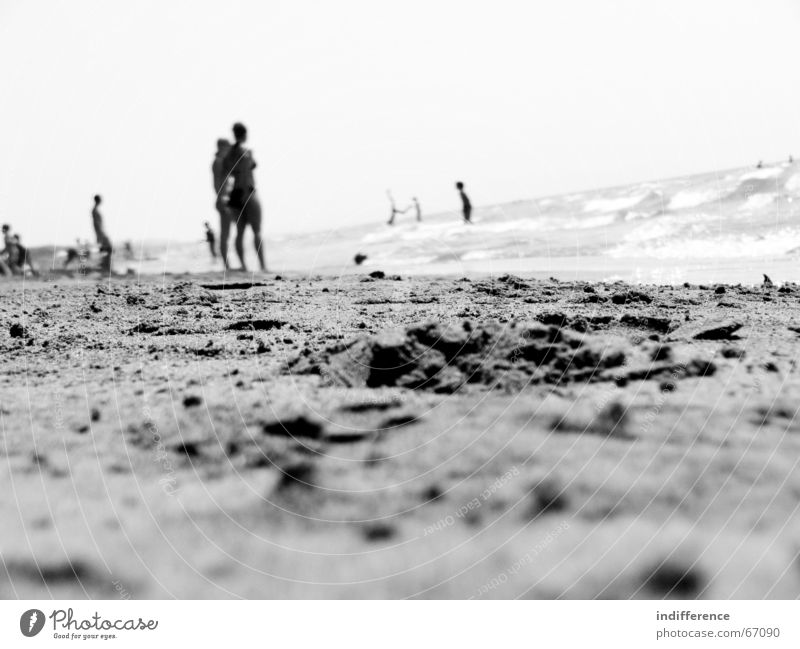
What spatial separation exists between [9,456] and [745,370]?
2741 millimetres

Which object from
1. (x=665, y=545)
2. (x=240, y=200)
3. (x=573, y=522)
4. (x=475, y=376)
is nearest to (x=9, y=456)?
(x=475, y=376)

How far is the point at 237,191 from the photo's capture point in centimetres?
857

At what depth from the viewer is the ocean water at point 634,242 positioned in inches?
320

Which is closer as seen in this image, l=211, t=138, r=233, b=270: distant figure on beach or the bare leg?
l=211, t=138, r=233, b=270: distant figure on beach

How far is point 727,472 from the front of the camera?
1852 mm

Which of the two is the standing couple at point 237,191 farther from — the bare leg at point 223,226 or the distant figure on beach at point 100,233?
the distant figure on beach at point 100,233

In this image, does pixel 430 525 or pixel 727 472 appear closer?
pixel 430 525

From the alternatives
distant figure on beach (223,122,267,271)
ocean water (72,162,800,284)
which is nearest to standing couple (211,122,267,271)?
distant figure on beach (223,122,267,271)

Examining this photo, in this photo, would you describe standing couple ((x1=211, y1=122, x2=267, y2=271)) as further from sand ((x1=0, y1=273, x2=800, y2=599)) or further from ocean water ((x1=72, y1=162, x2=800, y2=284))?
sand ((x1=0, y1=273, x2=800, y2=599))

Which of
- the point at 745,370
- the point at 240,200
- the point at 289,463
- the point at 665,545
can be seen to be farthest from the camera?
the point at 240,200

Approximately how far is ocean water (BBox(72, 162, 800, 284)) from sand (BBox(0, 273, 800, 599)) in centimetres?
244

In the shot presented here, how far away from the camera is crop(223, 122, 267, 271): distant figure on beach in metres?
8.34
